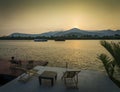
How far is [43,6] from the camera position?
11.4m

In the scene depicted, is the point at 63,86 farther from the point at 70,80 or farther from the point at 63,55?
the point at 63,55

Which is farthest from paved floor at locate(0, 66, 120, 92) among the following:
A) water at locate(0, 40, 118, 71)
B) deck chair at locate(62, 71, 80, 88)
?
water at locate(0, 40, 118, 71)

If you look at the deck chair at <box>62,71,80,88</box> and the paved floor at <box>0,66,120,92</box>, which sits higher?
the deck chair at <box>62,71,80,88</box>

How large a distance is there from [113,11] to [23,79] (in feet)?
26.5

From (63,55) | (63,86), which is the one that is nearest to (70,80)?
(63,86)

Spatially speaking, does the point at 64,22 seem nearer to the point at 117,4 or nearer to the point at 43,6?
the point at 43,6

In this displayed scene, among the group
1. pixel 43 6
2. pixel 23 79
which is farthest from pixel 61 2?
pixel 23 79

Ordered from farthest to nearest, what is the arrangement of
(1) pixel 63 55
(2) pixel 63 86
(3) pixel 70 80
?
(1) pixel 63 55, (3) pixel 70 80, (2) pixel 63 86

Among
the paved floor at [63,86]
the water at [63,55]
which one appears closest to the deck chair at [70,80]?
the paved floor at [63,86]

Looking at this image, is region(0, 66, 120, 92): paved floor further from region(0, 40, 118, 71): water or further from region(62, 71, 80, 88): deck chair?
region(0, 40, 118, 71): water

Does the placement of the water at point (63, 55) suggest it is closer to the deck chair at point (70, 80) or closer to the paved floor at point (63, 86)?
the paved floor at point (63, 86)

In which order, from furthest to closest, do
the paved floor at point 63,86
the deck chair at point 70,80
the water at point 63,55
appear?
the water at point 63,55 < the deck chair at point 70,80 < the paved floor at point 63,86

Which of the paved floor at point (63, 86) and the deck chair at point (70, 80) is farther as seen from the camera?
the deck chair at point (70, 80)

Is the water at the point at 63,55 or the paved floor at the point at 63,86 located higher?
the paved floor at the point at 63,86
